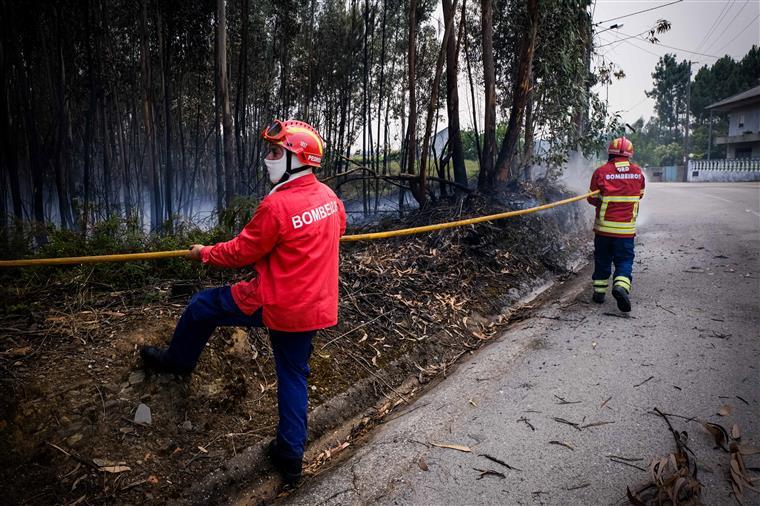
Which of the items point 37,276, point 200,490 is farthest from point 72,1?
point 200,490

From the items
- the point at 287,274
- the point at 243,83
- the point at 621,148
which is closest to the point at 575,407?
the point at 287,274

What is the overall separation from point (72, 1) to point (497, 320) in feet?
34.0

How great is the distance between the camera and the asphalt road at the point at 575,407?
2.58 meters

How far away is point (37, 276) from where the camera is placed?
3764 millimetres

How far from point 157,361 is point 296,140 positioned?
1.59 m

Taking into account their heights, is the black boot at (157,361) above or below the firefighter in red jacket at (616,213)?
below

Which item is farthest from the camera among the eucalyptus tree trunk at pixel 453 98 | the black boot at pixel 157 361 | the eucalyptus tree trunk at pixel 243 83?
the eucalyptus tree trunk at pixel 243 83

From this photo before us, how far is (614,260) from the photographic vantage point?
5.68 metres

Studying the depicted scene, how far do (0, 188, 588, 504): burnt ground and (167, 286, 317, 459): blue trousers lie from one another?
375mm

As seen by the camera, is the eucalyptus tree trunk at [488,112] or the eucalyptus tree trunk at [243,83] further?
the eucalyptus tree trunk at [243,83]

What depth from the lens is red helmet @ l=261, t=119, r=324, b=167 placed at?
107 inches

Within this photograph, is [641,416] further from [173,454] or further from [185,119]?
[185,119]

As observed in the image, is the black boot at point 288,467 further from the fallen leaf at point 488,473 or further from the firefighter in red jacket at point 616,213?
the firefighter in red jacket at point 616,213

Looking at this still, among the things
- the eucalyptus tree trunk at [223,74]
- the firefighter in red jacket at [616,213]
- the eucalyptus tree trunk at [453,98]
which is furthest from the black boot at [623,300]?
the eucalyptus tree trunk at [223,74]
